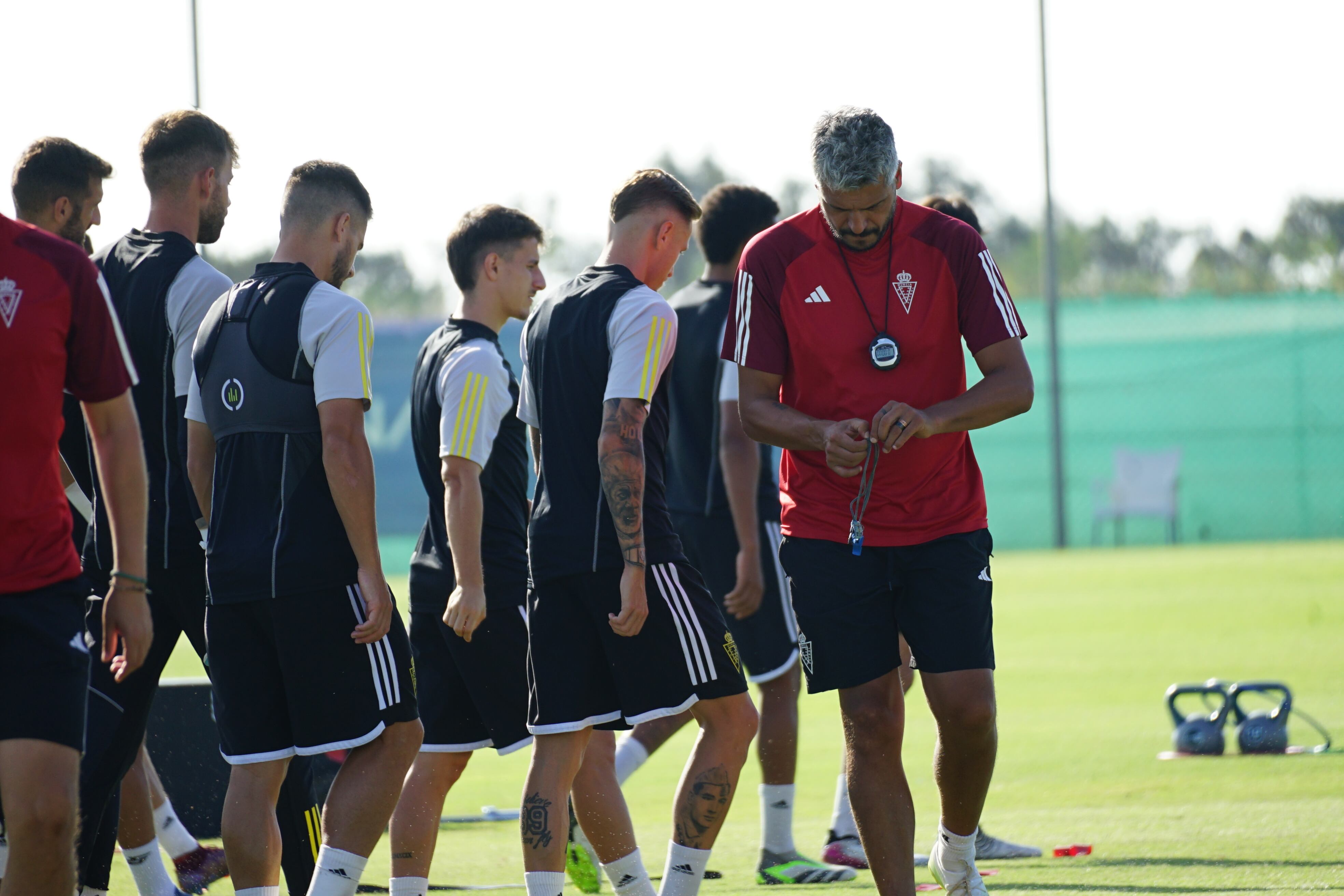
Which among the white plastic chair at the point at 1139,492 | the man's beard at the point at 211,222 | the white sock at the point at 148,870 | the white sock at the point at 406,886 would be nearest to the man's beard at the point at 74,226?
the man's beard at the point at 211,222

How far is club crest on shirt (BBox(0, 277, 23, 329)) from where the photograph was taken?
11.9 ft

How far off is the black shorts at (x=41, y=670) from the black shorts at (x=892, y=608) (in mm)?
2139

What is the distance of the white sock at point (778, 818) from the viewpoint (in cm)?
631

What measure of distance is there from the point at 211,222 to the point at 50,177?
1.76ft

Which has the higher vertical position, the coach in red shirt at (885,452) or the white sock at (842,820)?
the coach in red shirt at (885,452)

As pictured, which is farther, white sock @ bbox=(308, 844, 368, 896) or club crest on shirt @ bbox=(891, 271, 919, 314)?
club crest on shirt @ bbox=(891, 271, 919, 314)

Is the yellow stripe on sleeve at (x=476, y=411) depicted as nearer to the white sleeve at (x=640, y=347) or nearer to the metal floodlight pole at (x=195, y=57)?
the white sleeve at (x=640, y=347)

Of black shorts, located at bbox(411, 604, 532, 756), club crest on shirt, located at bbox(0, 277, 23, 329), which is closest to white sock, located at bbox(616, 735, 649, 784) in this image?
black shorts, located at bbox(411, 604, 532, 756)

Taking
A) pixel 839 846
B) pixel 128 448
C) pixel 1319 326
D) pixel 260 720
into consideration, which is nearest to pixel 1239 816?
pixel 839 846

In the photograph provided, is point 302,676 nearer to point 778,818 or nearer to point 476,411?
point 476,411

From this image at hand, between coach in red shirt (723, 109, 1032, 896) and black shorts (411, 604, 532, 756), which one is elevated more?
coach in red shirt (723, 109, 1032, 896)

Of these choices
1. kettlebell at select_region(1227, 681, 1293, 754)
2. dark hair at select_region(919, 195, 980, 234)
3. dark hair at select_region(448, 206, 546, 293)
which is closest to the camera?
dark hair at select_region(448, 206, 546, 293)

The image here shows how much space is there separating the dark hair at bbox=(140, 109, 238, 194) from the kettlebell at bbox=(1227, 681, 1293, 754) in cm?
591

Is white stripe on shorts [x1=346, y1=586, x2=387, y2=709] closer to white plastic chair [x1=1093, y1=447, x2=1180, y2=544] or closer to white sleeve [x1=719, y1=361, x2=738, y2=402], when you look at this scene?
white sleeve [x1=719, y1=361, x2=738, y2=402]
